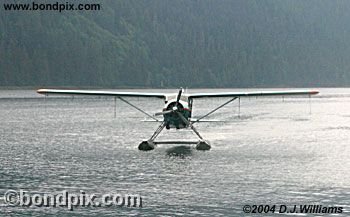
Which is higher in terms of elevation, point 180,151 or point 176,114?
point 176,114

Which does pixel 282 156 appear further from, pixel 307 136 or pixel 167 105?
pixel 307 136

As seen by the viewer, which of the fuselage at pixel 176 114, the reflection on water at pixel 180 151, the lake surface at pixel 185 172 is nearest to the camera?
the lake surface at pixel 185 172

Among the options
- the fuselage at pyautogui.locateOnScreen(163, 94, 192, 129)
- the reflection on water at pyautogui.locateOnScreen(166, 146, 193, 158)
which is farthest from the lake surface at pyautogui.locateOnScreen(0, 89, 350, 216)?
the fuselage at pyautogui.locateOnScreen(163, 94, 192, 129)

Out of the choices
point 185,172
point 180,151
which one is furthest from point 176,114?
point 185,172

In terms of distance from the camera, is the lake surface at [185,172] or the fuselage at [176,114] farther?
the fuselage at [176,114]

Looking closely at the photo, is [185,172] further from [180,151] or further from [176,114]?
[180,151]

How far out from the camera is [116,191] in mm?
26531

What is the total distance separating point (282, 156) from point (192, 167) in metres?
8.13

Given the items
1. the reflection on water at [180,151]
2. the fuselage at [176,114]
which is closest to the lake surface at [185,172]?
the reflection on water at [180,151]

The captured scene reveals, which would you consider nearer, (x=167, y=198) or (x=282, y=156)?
(x=167, y=198)

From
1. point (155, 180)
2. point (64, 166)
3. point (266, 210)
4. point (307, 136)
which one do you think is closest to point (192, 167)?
point (155, 180)

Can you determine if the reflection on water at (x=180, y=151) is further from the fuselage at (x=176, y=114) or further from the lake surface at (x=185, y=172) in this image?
the fuselage at (x=176, y=114)

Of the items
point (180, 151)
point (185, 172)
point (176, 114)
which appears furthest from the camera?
point (180, 151)

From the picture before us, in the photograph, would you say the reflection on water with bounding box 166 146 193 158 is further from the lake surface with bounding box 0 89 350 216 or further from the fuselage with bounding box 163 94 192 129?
the fuselage with bounding box 163 94 192 129
